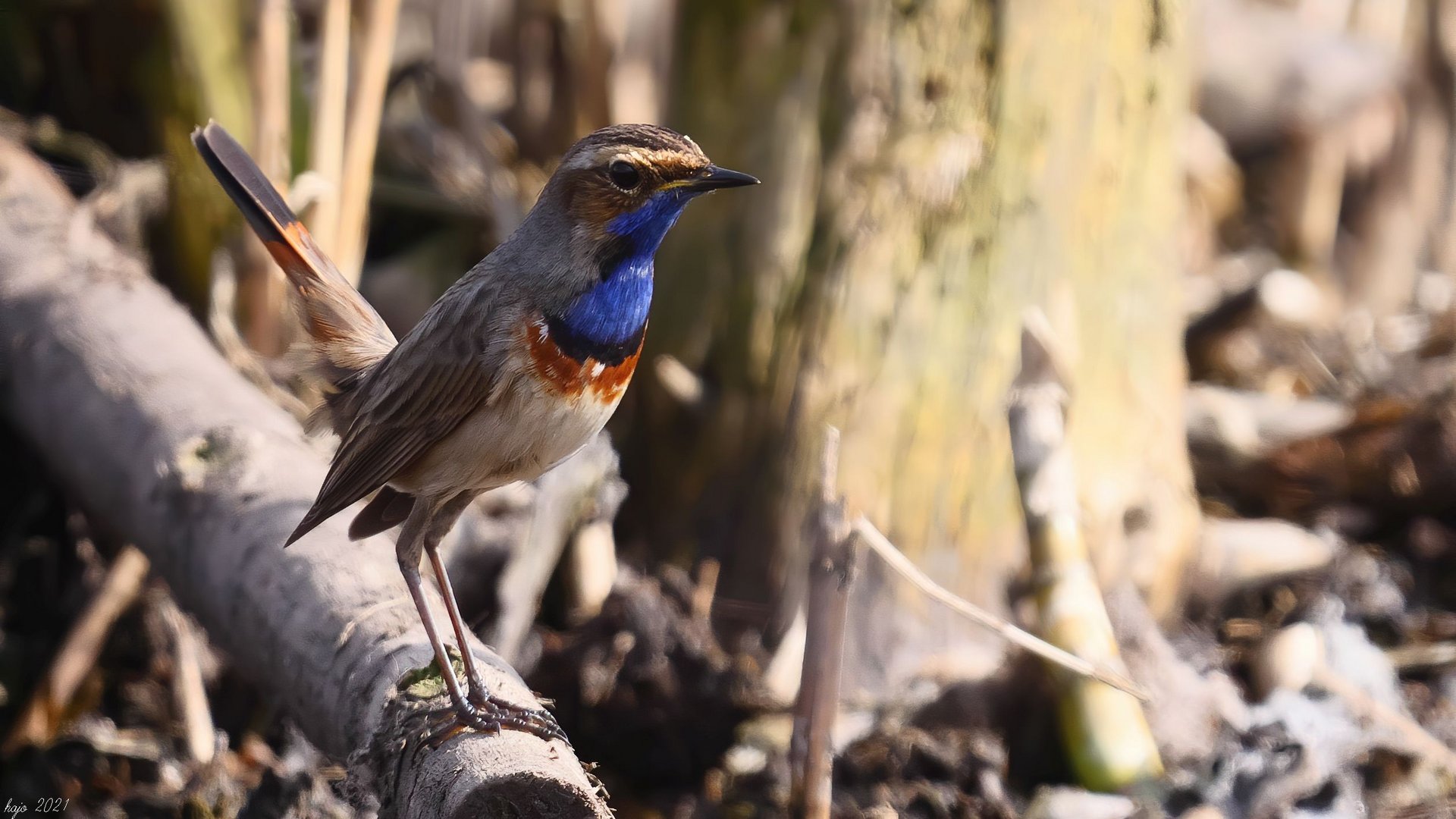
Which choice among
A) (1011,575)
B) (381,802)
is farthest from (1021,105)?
(381,802)

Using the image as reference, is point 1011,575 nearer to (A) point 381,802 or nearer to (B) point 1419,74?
(A) point 381,802

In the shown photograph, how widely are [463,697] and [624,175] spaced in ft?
3.89

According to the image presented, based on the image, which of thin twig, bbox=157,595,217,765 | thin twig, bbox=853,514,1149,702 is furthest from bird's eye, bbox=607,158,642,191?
thin twig, bbox=157,595,217,765

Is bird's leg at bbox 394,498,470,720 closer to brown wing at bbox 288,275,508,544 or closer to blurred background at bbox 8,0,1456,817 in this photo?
brown wing at bbox 288,275,508,544

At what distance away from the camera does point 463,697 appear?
2928 mm

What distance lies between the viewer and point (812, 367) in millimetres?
4633

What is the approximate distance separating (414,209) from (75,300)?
7.49 ft

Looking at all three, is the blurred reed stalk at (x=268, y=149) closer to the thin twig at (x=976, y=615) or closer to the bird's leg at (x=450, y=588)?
the bird's leg at (x=450, y=588)

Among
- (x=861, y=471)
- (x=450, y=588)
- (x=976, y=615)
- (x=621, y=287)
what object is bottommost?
(x=861, y=471)

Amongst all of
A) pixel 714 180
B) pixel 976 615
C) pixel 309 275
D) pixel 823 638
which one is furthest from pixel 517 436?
pixel 976 615

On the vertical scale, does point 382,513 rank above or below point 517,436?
below

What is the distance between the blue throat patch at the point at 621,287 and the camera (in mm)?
3057

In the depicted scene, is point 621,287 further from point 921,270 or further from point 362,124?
point 362,124

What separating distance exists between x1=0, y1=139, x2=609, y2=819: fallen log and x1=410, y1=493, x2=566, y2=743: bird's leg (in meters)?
Answer: 0.05
